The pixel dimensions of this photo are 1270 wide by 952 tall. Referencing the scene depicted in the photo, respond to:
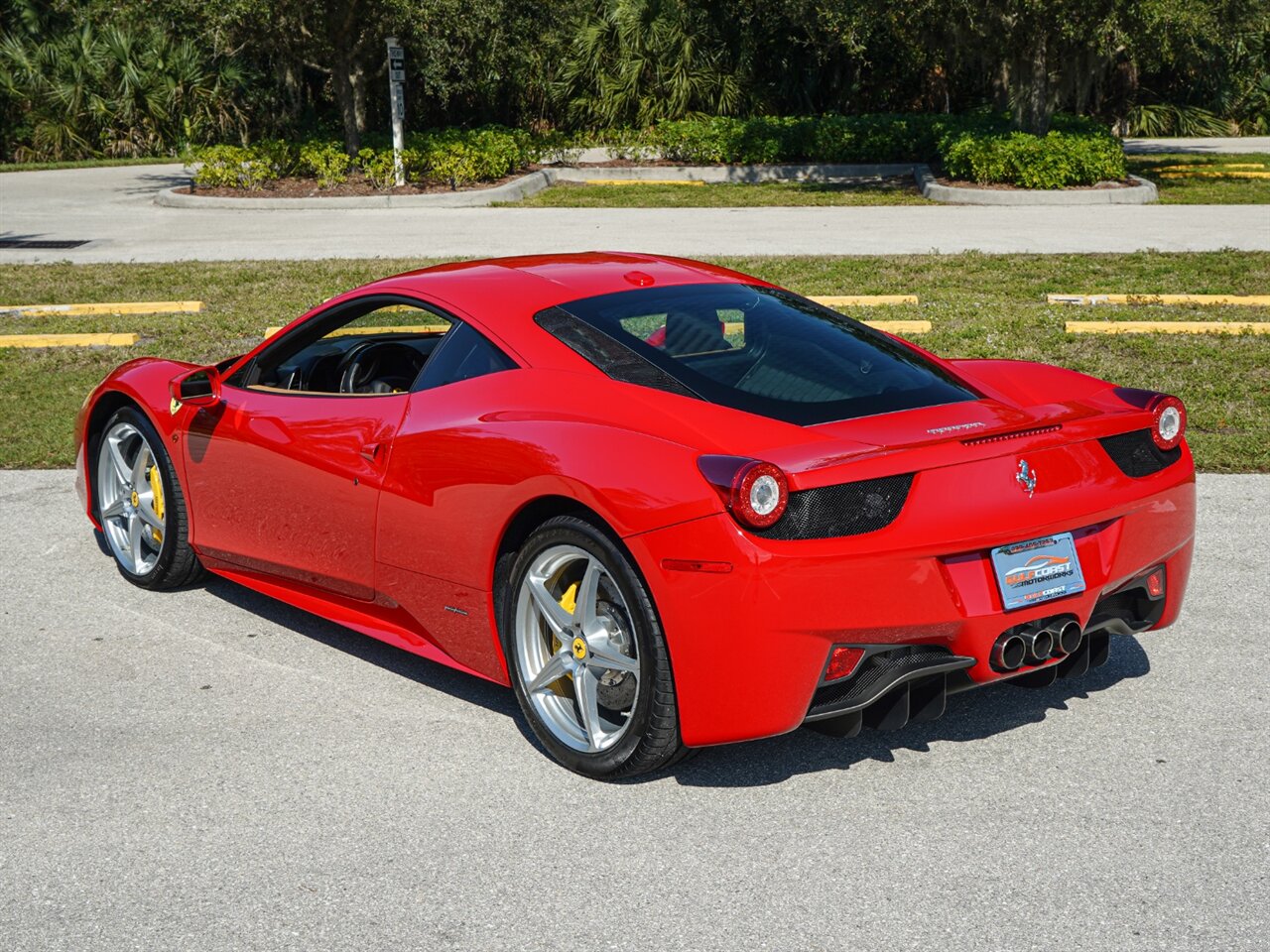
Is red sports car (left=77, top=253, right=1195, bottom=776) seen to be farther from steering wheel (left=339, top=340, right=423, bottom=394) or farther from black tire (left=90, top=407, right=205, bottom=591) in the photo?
black tire (left=90, top=407, right=205, bottom=591)

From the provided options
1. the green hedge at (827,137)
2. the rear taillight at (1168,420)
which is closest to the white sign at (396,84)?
the green hedge at (827,137)

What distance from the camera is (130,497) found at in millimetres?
6363

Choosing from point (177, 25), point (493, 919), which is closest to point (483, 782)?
point (493, 919)

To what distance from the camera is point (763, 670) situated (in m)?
3.87

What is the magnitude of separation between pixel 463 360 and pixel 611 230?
14298 mm

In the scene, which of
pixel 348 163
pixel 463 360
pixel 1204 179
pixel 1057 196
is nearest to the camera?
pixel 463 360

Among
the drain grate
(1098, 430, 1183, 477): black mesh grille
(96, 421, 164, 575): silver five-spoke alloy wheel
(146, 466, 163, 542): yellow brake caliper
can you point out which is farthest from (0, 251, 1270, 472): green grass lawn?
(1098, 430, 1183, 477): black mesh grille

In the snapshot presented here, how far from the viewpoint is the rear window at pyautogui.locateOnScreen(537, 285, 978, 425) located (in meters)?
4.37

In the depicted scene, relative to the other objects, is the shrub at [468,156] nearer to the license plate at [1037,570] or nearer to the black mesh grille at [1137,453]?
the black mesh grille at [1137,453]

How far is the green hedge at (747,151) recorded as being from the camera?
72.5 ft

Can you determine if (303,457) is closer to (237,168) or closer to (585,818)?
(585,818)

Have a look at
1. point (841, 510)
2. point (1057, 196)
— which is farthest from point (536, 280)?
point (1057, 196)

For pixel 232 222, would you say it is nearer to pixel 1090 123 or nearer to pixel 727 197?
pixel 727 197

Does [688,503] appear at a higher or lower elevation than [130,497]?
higher
